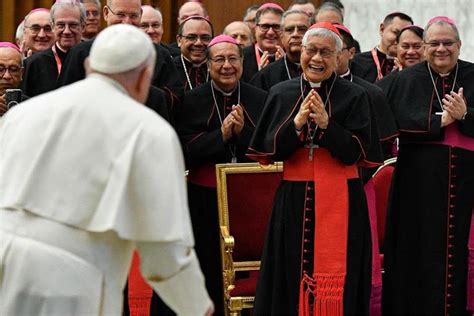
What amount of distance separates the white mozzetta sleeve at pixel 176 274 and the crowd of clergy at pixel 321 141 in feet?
7.21

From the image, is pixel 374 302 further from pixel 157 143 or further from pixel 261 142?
pixel 157 143

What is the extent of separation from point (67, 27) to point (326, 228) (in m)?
2.22

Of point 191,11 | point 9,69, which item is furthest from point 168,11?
point 9,69

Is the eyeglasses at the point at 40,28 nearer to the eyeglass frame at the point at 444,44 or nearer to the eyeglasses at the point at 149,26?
the eyeglasses at the point at 149,26

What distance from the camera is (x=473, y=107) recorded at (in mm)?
7039

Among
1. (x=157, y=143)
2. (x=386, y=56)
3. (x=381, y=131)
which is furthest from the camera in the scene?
(x=386, y=56)

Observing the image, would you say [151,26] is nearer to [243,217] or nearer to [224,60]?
[224,60]

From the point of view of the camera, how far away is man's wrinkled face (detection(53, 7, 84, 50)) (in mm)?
7414

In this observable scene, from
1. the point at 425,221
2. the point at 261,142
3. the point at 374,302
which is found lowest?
the point at 374,302

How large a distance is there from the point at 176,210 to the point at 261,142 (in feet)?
8.61

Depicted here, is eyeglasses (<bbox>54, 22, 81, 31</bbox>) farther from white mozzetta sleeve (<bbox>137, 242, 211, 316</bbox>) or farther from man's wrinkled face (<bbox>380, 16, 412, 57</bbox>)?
white mozzetta sleeve (<bbox>137, 242, 211, 316</bbox>)

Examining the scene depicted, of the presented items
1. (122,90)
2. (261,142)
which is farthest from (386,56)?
(122,90)

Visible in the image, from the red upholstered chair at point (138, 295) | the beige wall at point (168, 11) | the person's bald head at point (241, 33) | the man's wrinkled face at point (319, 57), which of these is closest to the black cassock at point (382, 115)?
the man's wrinkled face at point (319, 57)

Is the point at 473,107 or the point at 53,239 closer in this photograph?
the point at 53,239
